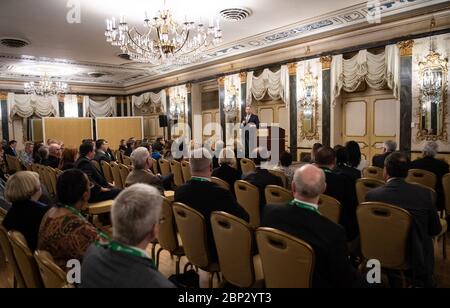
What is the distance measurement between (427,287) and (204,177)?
1.93 meters

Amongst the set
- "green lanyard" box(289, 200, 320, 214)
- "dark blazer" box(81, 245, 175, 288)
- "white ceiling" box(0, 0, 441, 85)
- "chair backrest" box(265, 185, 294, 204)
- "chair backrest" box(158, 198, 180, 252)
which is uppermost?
"white ceiling" box(0, 0, 441, 85)

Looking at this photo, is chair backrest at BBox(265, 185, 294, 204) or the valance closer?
chair backrest at BBox(265, 185, 294, 204)

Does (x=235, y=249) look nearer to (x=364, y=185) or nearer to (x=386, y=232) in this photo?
(x=386, y=232)

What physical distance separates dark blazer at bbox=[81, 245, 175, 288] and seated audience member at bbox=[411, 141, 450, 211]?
4.00m

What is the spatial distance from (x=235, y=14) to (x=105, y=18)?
2.59 meters

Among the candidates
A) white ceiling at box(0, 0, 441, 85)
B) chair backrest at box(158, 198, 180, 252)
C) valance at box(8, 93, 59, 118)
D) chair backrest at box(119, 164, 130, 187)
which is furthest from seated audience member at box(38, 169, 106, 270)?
valance at box(8, 93, 59, 118)

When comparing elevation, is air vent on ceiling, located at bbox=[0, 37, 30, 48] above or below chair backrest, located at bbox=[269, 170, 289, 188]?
above

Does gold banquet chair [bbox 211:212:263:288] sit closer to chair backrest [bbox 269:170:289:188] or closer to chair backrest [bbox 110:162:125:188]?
chair backrest [bbox 269:170:289:188]

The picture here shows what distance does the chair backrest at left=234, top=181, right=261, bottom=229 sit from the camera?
11.4 feet

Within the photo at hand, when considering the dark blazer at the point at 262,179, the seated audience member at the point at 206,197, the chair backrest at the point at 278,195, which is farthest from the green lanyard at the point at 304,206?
the dark blazer at the point at 262,179

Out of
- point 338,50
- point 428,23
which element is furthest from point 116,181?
point 428,23

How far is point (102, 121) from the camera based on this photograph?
13.5 m

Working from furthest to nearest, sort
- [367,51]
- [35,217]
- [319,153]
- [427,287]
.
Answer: [367,51] < [319,153] < [427,287] < [35,217]
